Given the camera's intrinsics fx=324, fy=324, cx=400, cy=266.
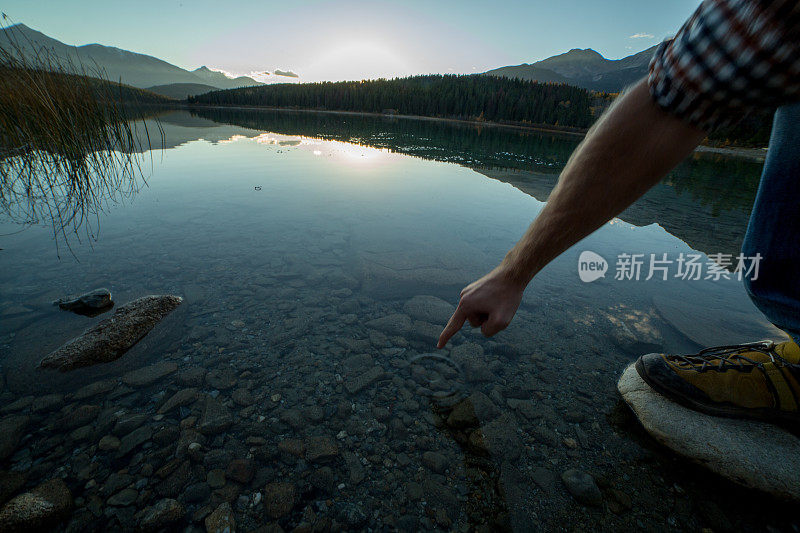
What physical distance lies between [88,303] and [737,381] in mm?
5143

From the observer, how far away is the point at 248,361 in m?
2.51

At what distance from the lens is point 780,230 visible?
165cm

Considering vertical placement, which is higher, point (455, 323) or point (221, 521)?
point (455, 323)

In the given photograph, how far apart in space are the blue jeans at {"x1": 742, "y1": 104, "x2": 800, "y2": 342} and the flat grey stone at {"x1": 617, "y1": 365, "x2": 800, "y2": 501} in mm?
723

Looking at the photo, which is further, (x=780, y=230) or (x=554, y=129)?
(x=554, y=129)

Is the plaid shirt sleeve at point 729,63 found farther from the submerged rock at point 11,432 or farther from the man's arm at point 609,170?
the submerged rock at point 11,432

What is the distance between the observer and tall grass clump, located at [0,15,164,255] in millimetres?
4727

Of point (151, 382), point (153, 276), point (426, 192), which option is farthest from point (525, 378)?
point (426, 192)

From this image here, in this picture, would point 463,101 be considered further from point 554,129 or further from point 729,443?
point 729,443

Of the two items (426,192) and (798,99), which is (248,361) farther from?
(426,192)

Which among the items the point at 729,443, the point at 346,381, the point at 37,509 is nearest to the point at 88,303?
the point at 37,509

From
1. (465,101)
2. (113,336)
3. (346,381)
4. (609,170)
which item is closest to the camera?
(609,170)

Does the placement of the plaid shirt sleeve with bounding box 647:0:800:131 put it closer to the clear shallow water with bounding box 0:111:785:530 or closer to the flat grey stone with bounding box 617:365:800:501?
the clear shallow water with bounding box 0:111:785:530

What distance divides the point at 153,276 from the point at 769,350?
5.50 metres
